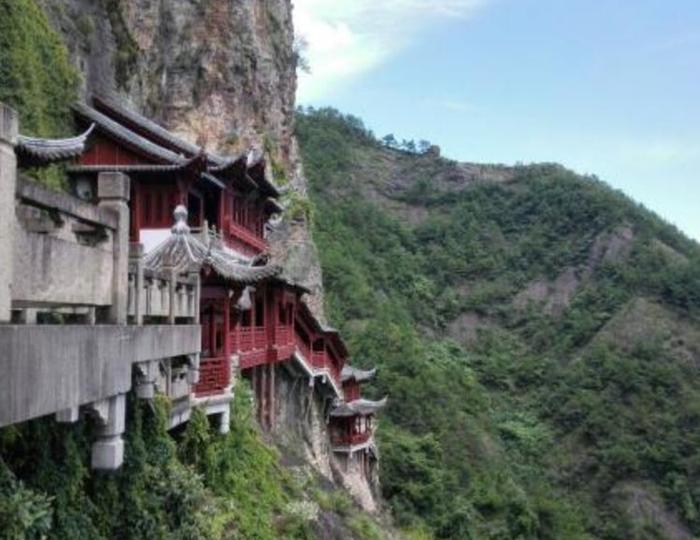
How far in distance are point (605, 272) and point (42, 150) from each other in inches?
2936

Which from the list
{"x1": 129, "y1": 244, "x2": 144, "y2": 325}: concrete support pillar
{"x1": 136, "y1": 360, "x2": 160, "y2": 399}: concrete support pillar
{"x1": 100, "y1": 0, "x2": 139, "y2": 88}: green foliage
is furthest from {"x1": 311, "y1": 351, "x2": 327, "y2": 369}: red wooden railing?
{"x1": 129, "y1": 244, "x2": 144, "y2": 325}: concrete support pillar

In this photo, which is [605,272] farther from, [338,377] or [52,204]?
[52,204]

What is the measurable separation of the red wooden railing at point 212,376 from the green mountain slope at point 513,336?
763 inches

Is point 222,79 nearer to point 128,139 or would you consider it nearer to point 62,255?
point 128,139

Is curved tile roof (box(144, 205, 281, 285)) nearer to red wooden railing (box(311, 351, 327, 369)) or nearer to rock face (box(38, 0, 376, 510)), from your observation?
rock face (box(38, 0, 376, 510))

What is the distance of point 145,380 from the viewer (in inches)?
326

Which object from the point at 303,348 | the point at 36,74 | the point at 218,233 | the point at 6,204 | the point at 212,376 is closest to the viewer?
the point at 6,204

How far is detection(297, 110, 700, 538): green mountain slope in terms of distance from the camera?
Answer: 44.6 metres

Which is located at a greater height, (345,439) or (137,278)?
(137,278)

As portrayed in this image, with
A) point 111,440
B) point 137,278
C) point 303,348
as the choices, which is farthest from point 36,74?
point 111,440

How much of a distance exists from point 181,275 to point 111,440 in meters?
3.30

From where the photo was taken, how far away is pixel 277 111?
38250 millimetres

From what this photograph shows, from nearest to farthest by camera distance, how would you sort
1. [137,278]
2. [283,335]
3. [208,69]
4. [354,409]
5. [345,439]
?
[137,278], [283,335], [354,409], [345,439], [208,69]

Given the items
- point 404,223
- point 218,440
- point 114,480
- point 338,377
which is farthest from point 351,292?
point 114,480
